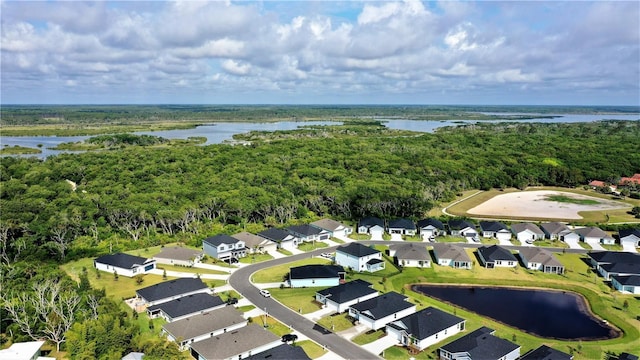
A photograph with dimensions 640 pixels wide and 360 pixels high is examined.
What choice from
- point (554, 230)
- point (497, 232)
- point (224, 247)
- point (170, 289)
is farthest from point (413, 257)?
point (170, 289)

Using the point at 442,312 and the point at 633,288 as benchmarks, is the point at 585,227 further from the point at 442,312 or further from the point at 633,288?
the point at 442,312

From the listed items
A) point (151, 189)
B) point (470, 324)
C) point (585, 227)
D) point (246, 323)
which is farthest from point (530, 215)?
point (151, 189)

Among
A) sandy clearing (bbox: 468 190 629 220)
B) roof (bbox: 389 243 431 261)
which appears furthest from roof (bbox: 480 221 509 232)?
roof (bbox: 389 243 431 261)

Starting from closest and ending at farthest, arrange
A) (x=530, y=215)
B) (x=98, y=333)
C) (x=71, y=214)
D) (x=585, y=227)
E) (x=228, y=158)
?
(x=98, y=333)
(x=71, y=214)
(x=585, y=227)
(x=530, y=215)
(x=228, y=158)

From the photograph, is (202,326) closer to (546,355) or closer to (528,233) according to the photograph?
(546,355)

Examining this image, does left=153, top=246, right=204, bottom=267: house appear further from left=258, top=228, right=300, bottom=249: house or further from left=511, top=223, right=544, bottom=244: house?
left=511, top=223, right=544, bottom=244: house

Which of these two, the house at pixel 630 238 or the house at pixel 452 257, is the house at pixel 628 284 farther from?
the house at pixel 630 238
